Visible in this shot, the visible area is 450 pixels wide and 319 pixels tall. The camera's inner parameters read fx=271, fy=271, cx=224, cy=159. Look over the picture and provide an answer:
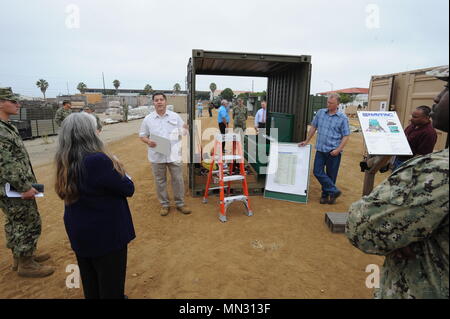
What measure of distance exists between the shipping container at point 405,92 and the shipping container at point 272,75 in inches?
114

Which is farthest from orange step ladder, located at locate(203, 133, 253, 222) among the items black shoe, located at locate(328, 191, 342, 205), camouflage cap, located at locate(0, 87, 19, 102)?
camouflage cap, located at locate(0, 87, 19, 102)

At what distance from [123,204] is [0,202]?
5.44 feet

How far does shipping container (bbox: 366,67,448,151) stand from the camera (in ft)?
20.0

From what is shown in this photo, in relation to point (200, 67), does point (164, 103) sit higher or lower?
lower

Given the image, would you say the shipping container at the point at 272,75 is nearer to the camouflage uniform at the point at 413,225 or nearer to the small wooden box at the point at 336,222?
the small wooden box at the point at 336,222

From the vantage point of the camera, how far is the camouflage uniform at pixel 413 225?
3.49 feet

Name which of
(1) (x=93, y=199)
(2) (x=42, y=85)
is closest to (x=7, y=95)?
(1) (x=93, y=199)

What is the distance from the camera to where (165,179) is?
14.9 feet

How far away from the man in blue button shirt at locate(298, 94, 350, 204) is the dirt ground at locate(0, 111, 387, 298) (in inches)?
14.8

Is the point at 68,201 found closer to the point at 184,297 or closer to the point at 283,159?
the point at 184,297

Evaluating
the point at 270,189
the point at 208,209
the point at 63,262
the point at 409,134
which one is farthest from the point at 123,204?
the point at 409,134

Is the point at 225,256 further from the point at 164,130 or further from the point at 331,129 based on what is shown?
the point at 331,129

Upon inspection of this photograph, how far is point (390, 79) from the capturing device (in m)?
7.31

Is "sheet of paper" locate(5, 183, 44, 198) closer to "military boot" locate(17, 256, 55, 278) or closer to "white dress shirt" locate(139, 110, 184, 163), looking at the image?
"military boot" locate(17, 256, 55, 278)
